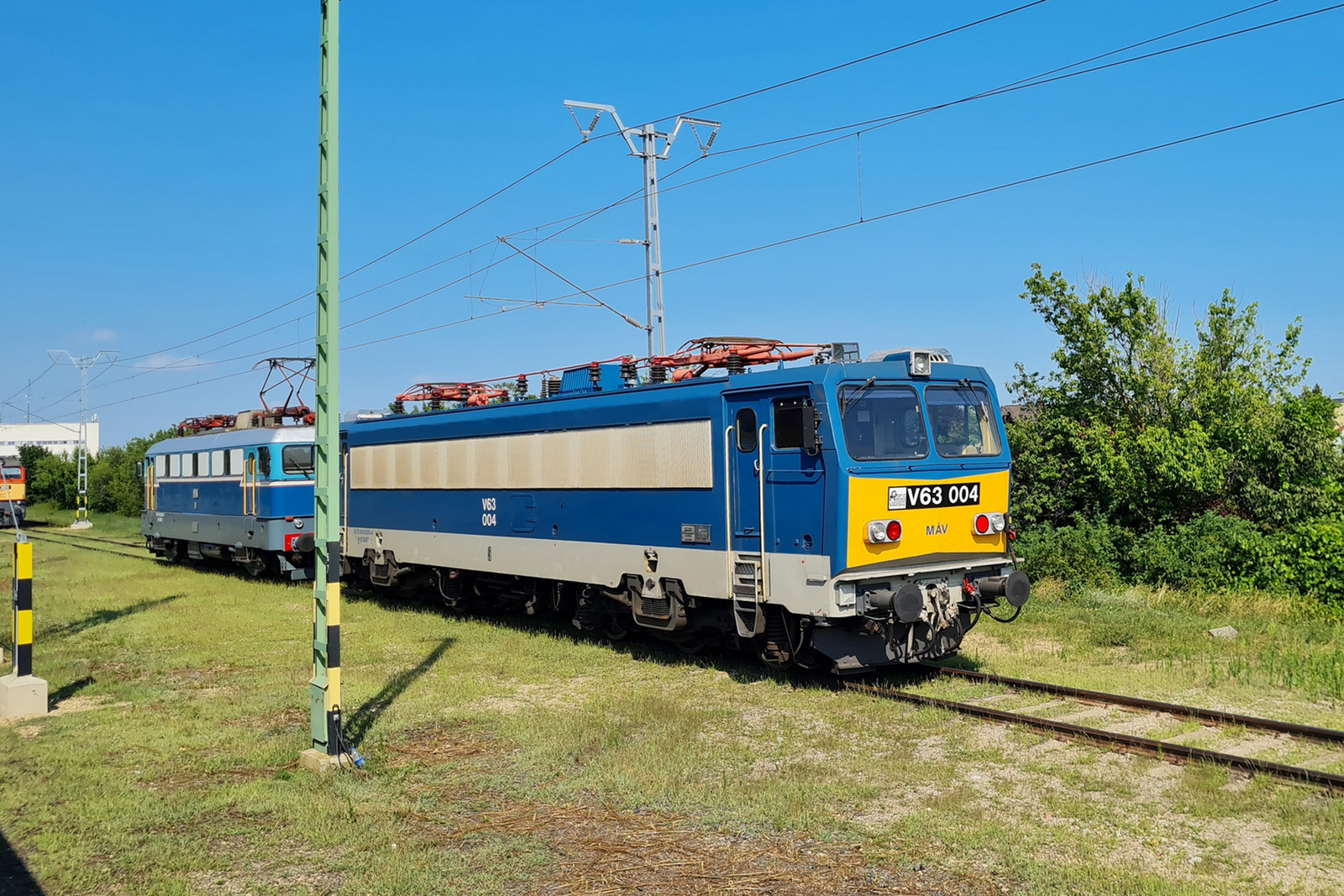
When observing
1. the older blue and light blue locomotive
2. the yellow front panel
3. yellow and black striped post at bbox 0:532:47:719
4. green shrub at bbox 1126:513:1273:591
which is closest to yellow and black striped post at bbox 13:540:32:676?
yellow and black striped post at bbox 0:532:47:719

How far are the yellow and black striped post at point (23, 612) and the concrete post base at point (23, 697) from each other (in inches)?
4.9

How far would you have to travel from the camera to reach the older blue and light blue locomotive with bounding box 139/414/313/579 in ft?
75.1

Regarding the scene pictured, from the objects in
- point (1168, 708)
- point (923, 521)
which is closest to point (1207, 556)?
point (1168, 708)

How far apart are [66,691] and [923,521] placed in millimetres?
9480

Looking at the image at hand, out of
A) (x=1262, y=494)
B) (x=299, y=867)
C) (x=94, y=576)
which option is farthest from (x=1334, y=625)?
(x=94, y=576)

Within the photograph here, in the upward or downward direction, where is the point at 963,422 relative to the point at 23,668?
upward

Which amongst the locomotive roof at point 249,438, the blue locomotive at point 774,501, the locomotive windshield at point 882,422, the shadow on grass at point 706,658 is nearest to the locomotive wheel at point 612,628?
the blue locomotive at point 774,501

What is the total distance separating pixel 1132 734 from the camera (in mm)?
9203

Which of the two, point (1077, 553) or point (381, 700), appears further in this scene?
point (1077, 553)

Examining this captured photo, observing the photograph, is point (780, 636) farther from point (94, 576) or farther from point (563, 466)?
point (94, 576)

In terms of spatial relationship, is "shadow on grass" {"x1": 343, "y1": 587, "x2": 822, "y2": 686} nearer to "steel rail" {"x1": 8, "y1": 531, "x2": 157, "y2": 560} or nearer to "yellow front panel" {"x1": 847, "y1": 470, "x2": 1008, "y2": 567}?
"yellow front panel" {"x1": 847, "y1": 470, "x2": 1008, "y2": 567}

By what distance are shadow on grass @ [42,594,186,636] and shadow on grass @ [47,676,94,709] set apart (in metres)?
4.27

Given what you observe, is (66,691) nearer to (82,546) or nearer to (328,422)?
(328,422)

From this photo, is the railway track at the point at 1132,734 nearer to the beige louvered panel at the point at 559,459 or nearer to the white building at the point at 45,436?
the beige louvered panel at the point at 559,459
